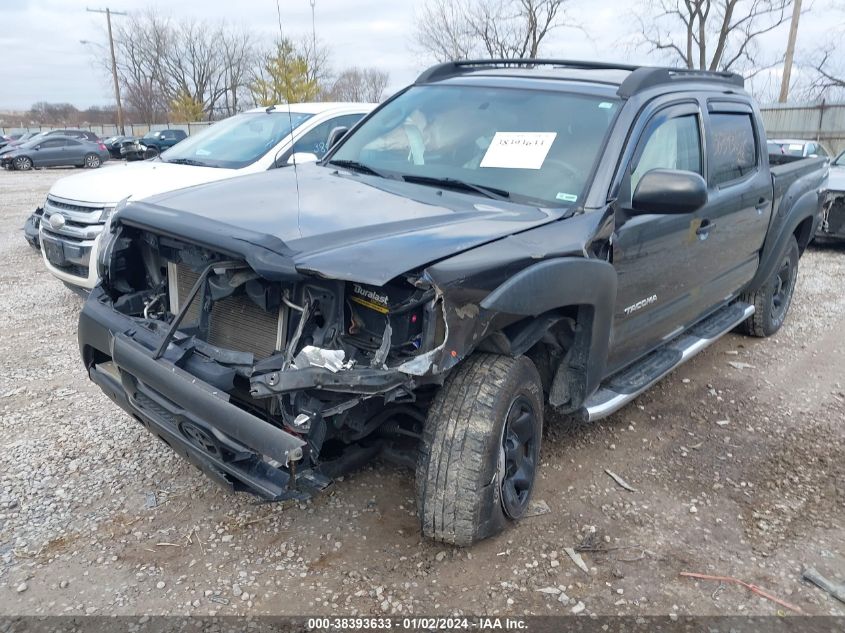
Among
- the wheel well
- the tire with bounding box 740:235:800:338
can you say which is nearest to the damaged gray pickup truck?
the tire with bounding box 740:235:800:338

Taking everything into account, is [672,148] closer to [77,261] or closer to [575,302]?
[575,302]

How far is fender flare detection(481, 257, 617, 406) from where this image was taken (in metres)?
2.55

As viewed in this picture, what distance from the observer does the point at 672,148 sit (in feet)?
12.3

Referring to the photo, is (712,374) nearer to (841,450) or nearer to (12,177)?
(841,450)

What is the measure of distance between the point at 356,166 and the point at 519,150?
98 cm

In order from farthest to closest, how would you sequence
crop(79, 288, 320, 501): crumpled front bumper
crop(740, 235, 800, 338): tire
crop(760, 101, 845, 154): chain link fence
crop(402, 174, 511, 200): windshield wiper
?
1. crop(760, 101, 845, 154): chain link fence
2. crop(740, 235, 800, 338): tire
3. crop(402, 174, 511, 200): windshield wiper
4. crop(79, 288, 320, 501): crumpled front bumper

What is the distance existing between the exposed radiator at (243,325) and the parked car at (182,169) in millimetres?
2507

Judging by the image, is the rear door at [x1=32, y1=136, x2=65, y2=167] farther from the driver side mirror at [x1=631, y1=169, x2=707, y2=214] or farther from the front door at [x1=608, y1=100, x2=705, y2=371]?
the driver side mirror at [x1=631, y1=169, x2=707, y2=214]

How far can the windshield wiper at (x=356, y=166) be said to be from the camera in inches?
146

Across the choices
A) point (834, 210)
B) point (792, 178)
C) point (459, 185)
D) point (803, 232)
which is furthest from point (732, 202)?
point (834, 210)

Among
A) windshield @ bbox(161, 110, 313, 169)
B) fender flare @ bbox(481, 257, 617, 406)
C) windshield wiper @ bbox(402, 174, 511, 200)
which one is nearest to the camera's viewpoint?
fender flare @ bbox(481, 257, 617, 406)

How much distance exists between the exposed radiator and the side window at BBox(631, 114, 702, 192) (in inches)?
69.8

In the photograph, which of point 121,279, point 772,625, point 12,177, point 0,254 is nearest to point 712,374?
point 772,625

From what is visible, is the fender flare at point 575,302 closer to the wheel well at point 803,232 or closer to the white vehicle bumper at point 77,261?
the wheel well at point 803,232
